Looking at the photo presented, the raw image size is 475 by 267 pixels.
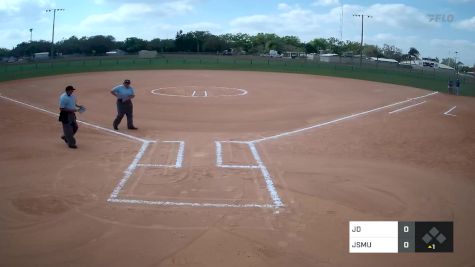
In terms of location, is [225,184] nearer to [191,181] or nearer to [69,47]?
[191,181]

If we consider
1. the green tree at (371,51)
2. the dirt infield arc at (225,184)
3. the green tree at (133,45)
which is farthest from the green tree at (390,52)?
the dirt infield arc at (225,184)

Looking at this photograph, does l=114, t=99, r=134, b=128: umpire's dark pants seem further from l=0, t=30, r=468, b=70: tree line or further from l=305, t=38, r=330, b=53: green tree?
l=305, t=38, r=330, b=53: green tree

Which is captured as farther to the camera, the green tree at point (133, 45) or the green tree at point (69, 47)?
the green tree at point (133, 45)

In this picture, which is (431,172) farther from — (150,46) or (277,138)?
(150,46)

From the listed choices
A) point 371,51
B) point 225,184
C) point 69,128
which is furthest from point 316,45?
point 225,184

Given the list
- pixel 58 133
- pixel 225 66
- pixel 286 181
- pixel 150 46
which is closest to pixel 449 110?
pixel 286 181

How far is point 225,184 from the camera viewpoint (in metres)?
8.26

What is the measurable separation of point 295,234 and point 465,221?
117 inches

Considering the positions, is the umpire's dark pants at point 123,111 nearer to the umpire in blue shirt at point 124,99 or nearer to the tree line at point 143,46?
the umpire in blue shirt at point 124,99

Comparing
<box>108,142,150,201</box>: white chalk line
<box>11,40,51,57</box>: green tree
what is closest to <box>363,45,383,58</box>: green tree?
<box>11,40,51,57</box>: green tree
